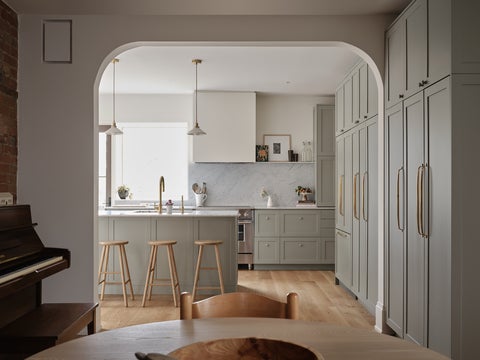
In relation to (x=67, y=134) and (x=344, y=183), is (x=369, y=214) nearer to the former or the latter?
(x=344, y=183)

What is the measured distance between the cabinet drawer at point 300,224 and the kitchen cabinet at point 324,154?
269mm

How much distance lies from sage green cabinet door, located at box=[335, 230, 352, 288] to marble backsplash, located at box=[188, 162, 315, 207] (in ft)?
6.13

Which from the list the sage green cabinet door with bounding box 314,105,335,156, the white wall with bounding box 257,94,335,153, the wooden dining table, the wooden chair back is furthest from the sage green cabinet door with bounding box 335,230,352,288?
the wooden dining table

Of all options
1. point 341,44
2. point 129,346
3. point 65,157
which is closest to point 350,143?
point 341,44

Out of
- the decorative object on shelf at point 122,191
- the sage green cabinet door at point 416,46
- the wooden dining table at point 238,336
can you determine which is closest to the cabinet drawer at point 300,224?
the decorative object on shelf at point 122,191

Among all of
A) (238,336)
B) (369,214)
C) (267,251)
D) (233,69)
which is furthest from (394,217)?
(267,251)

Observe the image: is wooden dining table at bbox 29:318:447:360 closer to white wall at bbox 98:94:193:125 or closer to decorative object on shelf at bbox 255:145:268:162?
decorative object on shelf at bbox 255:145:268:162

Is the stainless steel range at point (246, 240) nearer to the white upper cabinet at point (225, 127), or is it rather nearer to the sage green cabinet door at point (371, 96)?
the white upper cabinet at point (225, 127)

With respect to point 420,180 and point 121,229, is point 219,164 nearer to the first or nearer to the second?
point 121,229

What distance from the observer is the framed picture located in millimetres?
7930

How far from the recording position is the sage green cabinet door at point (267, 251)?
738 cm

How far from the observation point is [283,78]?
6676mm

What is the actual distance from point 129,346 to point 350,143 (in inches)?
178

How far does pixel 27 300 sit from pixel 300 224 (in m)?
4.79
